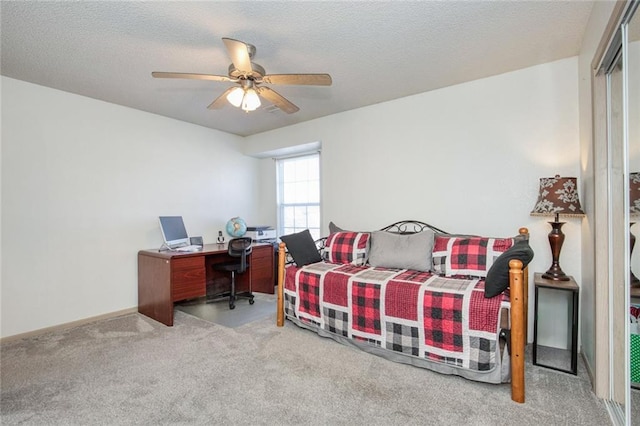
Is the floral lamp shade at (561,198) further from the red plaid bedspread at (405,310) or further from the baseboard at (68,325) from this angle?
the baseboard at (68,325)

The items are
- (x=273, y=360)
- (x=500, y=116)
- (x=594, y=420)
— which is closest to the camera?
(x=594, y=420)

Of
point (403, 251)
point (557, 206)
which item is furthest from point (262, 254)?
point (557, 206)

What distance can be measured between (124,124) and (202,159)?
104 centimetres

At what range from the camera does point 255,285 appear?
13.5 ft

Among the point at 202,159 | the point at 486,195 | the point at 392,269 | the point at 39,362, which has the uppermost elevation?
the point at 202,159

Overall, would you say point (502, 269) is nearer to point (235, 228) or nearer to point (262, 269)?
point (262, 269)

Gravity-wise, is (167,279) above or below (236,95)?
below

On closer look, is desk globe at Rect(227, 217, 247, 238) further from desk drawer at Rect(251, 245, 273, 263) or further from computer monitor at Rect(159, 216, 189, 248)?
computer monitor at Rect(159, 216, 189, 248)

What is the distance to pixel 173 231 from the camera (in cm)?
366

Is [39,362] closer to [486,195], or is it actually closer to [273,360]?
[273,360]

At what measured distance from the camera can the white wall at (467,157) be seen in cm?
249

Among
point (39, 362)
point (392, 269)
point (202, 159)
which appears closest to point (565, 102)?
point (392, 269)

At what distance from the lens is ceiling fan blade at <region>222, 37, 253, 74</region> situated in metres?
1.70

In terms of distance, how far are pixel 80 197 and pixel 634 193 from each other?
4417 millimetres
